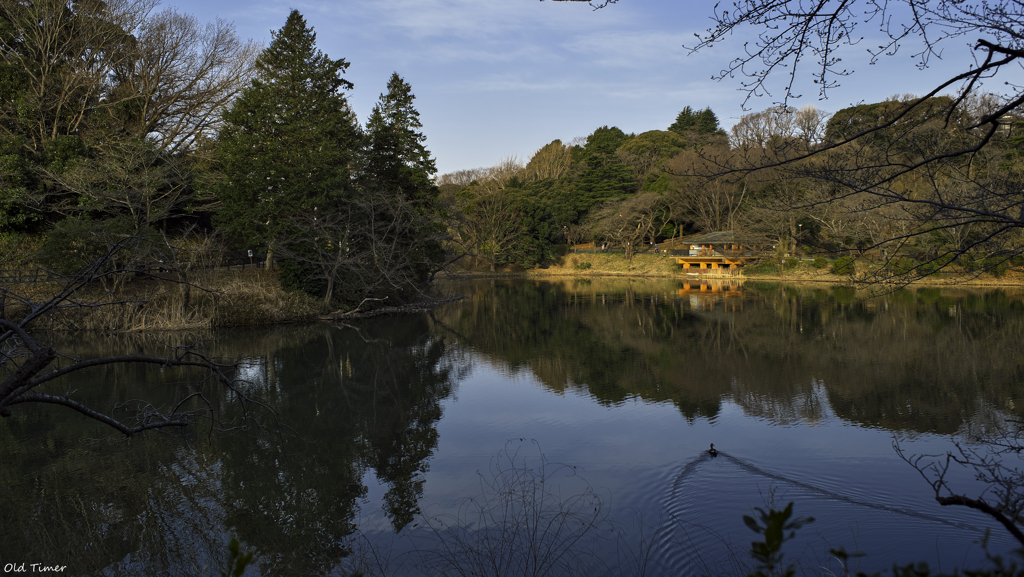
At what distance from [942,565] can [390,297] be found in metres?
17.3

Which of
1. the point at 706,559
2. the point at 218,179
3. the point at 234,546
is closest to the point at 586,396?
the point at 706,559

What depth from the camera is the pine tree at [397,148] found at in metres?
21.1

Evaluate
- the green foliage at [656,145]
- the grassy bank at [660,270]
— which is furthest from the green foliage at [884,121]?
the green foliage at [656,145]

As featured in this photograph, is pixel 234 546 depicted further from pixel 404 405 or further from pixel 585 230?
pixel 585 230

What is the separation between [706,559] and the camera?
4492mm

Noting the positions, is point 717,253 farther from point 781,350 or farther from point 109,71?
point 109,71

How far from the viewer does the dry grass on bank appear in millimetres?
14945

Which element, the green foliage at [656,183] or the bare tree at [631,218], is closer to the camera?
the bare tree at [631,218]

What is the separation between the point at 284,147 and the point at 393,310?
584cm

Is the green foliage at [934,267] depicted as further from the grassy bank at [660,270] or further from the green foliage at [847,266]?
the grassy bank at [660,270]

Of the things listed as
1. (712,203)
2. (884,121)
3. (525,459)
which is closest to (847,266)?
(884,121)

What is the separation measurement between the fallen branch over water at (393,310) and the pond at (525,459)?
3972 millimetres

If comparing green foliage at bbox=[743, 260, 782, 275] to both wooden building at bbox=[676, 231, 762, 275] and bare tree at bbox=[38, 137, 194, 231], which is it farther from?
bare tree at bbox=[38, 137, 194, 231]

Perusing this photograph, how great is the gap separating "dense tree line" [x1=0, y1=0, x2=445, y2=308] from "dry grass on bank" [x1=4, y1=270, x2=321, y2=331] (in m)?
0.88
